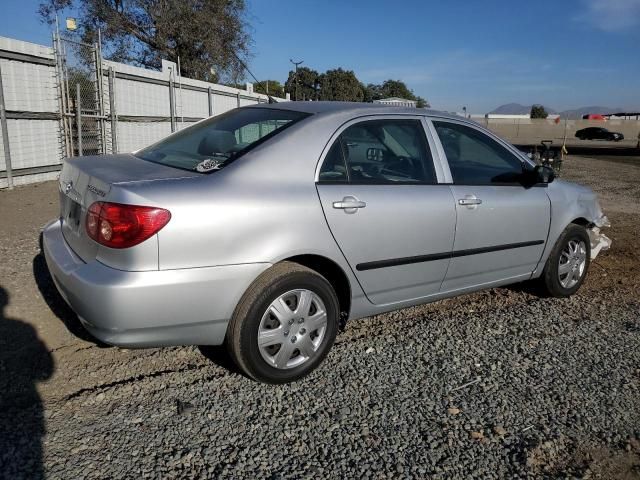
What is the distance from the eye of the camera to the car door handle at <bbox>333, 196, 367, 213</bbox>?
10.3 feet

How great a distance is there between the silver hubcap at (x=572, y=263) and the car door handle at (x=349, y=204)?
95.7 inches

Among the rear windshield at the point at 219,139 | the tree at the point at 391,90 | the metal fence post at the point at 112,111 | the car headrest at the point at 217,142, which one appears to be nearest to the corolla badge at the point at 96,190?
the rear windshield at the point at 219,139

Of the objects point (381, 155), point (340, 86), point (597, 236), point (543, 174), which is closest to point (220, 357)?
point (381, 155)

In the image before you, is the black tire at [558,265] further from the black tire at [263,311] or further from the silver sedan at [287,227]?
the black tire at [263,311]

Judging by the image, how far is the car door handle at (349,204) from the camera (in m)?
3.15

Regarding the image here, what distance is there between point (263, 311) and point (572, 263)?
3.22 m

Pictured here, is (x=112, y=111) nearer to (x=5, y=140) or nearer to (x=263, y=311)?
(x=5, y=140)

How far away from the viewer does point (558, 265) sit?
184 inches

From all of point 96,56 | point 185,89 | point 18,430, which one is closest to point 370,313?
point 18,430

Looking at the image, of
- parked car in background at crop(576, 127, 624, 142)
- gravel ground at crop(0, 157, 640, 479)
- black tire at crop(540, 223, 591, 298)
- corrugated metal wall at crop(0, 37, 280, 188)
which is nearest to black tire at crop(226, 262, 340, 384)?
gravel ground at crop(0, 157, 640, 479)

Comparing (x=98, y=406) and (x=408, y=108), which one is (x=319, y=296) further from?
(x=408, y=108)

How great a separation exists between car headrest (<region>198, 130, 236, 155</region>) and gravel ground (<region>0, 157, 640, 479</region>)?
4.37ft

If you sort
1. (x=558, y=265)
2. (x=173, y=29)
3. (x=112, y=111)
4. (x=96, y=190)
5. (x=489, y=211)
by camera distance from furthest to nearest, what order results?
(x=173, y=29) < (x=112, y=111) < (x=558, y=265) < (x=489, y=211) < (x=96, y=190)

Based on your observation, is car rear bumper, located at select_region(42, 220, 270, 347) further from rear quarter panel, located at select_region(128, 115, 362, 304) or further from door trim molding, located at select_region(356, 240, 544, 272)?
door trim molding, located at select_region(356, 240, 544, 272)
